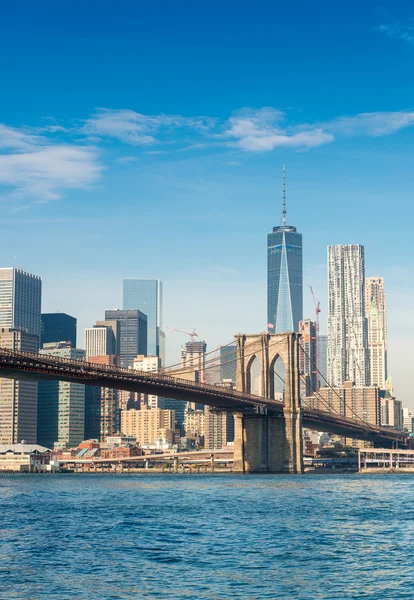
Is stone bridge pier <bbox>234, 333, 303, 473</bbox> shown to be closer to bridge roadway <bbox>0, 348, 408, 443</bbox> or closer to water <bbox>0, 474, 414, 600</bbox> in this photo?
bridge roadway <bbox>0, 348, 408, 443</bbox>

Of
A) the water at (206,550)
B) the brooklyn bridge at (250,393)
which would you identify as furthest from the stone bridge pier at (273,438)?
the water at (206,550)

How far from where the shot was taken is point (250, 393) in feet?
419

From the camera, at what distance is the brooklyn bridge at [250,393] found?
3802 inches

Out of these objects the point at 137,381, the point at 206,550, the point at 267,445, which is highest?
the point at 137,381

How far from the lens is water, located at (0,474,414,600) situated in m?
29.3

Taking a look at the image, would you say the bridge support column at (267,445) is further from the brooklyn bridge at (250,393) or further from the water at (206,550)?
the water at (206,550)

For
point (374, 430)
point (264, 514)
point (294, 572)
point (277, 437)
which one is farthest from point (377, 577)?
point (374, 430)

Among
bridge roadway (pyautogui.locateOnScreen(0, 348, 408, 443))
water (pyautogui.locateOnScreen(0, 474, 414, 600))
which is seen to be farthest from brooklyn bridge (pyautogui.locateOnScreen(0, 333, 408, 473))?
water (pyautogui.locateOnScreen(0, 474, 414, 600))

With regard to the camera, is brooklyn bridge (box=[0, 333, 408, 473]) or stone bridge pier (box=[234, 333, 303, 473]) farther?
stone bridge pier (box=[234, 333, 303, 473])

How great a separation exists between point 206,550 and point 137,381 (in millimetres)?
67029

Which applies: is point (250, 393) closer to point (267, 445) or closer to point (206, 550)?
point (267, 445)

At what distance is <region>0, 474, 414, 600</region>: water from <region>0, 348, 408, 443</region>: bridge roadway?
26457 mm

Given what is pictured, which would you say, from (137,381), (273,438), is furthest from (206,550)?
(273,438)

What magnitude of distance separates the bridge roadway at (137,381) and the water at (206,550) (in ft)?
86.8
